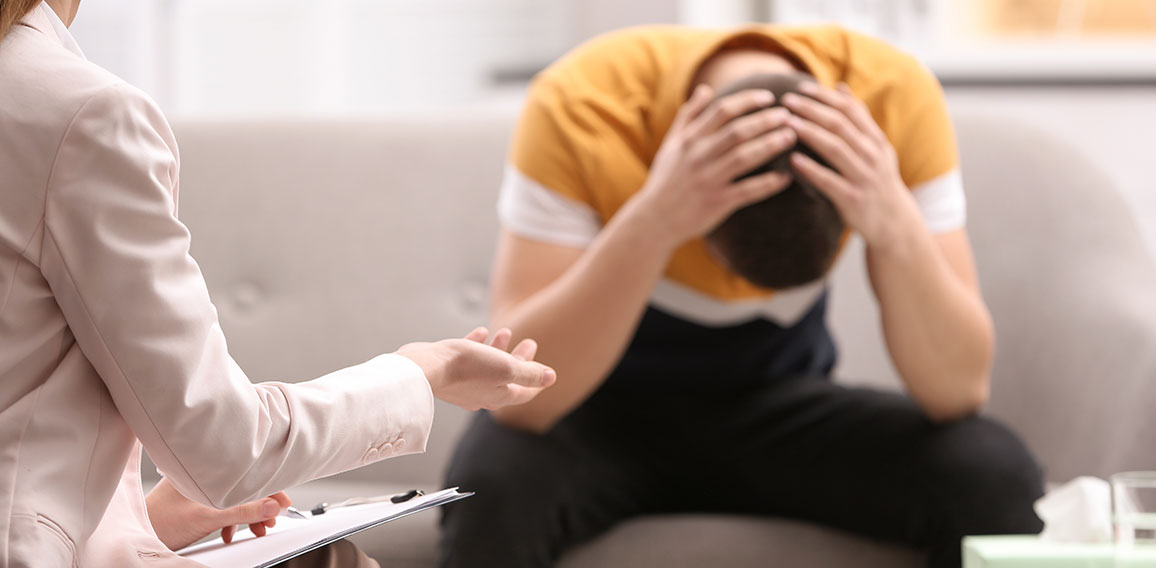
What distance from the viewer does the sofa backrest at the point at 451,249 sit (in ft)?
4.54

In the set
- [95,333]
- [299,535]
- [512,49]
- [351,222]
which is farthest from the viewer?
[512,49]

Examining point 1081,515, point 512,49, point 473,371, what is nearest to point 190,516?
point 473,371

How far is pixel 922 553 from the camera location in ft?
3.60

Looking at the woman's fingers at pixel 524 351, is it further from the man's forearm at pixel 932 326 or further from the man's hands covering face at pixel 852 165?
the man's forearm at pixel 932 326

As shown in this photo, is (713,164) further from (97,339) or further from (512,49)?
(512,49)

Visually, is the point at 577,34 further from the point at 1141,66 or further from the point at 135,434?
the point at 135,434

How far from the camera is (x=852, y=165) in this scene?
109 cm

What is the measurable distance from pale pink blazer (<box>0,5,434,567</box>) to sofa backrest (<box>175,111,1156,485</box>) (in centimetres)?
80

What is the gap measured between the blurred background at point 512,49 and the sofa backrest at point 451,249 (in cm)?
34

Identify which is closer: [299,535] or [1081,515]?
[299,535]

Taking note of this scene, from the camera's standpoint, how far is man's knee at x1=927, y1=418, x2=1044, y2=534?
3.48ft

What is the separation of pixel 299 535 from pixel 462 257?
0.99 metres

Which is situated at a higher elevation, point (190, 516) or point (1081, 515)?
point (190, 516)

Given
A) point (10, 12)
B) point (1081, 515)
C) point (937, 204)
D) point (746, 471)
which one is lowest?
point (746, 471)
